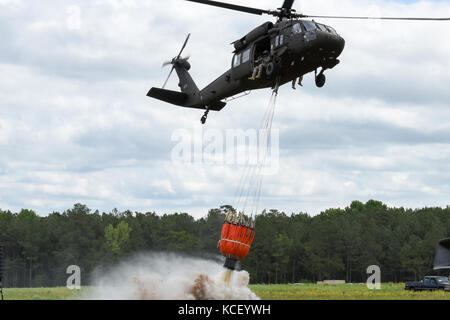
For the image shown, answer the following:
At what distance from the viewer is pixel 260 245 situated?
114500mm

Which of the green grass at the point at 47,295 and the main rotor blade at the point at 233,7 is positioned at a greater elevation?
the main rotor blade at the point at 233,7

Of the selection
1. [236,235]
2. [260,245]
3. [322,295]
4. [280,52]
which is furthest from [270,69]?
[260,245]

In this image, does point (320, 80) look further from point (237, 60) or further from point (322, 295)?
point (322, 295)

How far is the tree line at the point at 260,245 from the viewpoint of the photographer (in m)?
115

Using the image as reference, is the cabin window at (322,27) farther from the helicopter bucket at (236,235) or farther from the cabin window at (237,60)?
the helicopter bucket at (236,235)

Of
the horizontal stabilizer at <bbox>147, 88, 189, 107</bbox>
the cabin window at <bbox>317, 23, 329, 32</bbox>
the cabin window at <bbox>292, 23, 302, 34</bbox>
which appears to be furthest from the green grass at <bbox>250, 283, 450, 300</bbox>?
the cabin window at <bbox>292, 23, 302, 34</bbox>

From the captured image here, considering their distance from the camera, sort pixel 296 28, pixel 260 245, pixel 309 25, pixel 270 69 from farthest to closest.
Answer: pixel 260 245, pixel 270 69, pixel 296 28, pixel 309 25

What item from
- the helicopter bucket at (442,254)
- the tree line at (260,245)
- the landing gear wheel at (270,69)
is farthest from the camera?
the tree line at (260,245)

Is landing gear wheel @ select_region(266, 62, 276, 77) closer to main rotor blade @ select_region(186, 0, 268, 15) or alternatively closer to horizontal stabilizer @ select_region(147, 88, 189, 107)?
main rotor blade @ select_region(186, 0, 268, 15)

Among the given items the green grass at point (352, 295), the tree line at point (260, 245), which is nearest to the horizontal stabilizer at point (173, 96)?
the green grass at point (352, 295)

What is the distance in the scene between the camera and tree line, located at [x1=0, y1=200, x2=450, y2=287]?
114750 mm

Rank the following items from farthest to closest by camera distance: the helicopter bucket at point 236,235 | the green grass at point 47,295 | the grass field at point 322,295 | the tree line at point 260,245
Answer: the tree line at point 260,245 → the green grass at point 47,295 → the grass field at point 322,295 → the helicopter bucket at point 236,235

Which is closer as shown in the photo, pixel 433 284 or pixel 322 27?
pixel 322 27
